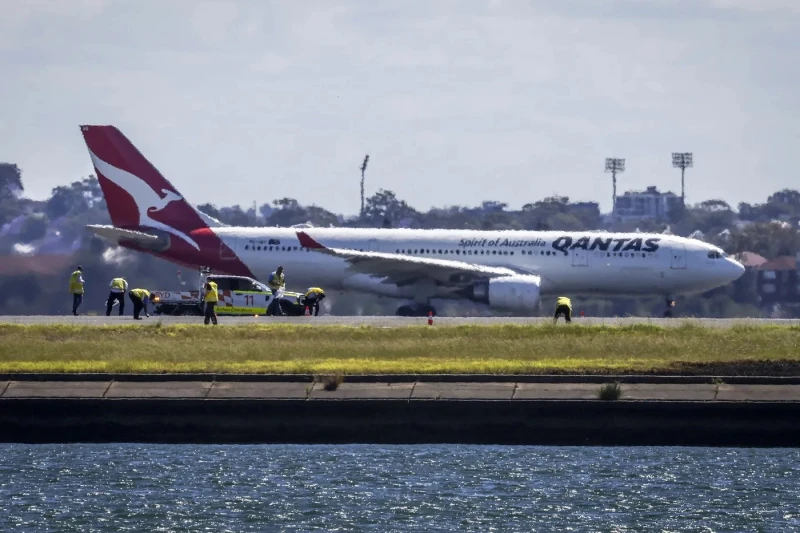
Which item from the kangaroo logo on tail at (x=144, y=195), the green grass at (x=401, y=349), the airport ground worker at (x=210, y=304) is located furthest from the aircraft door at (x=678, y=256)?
the airport ground worker at (x=210, y=304)

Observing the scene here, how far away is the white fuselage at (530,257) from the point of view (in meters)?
53.9

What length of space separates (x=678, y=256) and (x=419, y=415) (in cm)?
2897

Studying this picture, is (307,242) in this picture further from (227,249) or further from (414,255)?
(414,255)

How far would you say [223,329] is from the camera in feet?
122

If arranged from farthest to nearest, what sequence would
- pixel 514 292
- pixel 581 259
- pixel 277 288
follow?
pixel 581 259, pixel 514 292, pixel 277 288

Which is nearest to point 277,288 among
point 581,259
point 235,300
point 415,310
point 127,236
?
point 235,300

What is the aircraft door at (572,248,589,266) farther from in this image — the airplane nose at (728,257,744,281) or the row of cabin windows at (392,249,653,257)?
the airplane nose at (728,257,744,281)

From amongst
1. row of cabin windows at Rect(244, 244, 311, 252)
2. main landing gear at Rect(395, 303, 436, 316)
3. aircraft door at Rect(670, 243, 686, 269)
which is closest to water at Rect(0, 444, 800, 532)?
main landing gear at Rect(395, 303, 436, 316)

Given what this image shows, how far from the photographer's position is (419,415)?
2662 cm

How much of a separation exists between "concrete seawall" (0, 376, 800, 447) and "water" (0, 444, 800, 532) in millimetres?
314

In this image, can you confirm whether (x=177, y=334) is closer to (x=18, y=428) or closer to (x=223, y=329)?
(x=223, y=329)

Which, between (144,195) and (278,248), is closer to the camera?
(278,248)

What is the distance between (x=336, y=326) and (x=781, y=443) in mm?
15470

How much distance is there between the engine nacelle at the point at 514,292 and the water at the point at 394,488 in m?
25.8
